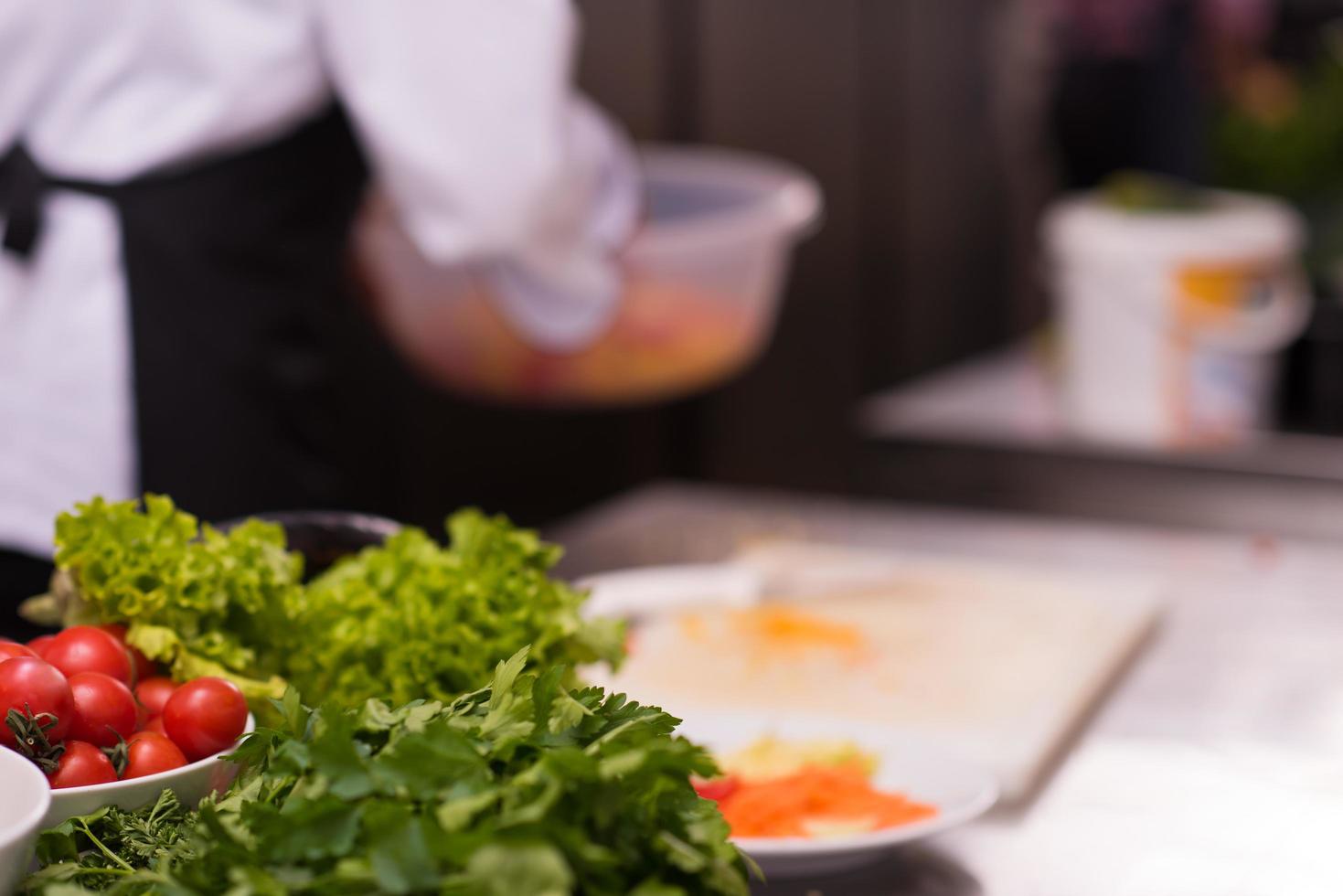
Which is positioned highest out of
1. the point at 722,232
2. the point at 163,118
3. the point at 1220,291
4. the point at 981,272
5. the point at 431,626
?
the point at 163,118

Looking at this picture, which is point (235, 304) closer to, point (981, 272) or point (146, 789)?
point (146, 789)

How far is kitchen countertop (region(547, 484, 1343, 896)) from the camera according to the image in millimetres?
762

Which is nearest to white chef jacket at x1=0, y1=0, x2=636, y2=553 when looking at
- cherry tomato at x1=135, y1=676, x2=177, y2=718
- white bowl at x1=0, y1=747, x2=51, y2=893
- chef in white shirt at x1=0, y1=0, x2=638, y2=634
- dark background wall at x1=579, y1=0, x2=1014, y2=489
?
chef in white shirt at x1=0, y1=0, x2=638, y2=634

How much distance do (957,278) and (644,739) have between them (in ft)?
7.04

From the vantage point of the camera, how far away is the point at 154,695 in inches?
25.5

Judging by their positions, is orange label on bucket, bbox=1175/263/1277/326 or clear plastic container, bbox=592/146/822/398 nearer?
clear plastic container, bbox=592/146/822/398

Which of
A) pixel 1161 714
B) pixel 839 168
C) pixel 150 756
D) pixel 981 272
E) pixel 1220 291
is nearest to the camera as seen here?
pixel 150 756

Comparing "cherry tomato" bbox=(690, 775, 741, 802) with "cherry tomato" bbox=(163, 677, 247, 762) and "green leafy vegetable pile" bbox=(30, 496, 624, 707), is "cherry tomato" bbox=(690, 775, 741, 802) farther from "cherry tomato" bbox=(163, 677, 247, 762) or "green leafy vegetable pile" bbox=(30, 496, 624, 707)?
"cherry tomato" bbox=(163, 677, 247, 762)

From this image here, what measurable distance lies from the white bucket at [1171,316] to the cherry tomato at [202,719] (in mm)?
1484

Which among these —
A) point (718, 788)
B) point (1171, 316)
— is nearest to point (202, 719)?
point (718, 788)

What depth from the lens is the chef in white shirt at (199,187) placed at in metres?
0.98

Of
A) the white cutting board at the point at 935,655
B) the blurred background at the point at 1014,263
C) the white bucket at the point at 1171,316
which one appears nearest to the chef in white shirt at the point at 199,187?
the white cutting board at the point at 935,655

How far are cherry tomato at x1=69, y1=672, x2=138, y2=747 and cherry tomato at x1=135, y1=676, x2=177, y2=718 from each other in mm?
34

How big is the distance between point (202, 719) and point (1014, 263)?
2.27m
